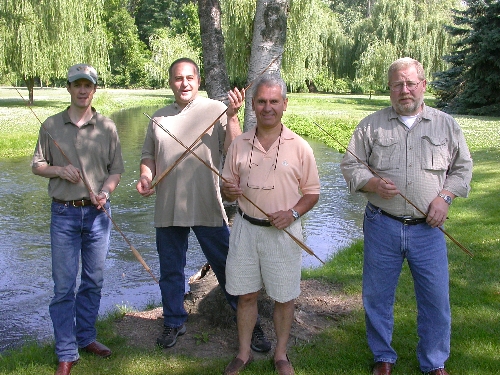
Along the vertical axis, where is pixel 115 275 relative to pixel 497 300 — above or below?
below

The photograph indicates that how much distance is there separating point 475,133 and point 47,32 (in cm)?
1859

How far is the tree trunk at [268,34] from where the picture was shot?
4621 millimetres

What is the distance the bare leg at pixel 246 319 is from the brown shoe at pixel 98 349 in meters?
0.96

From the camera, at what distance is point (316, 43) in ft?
103

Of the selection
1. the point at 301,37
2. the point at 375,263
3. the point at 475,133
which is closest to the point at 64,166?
the point at 375,263

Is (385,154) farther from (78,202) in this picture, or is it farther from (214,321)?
(78,202)

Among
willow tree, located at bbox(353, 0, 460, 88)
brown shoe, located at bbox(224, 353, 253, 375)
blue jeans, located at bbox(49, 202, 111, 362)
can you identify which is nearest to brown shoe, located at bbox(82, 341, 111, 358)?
blue jeans, located at bbox(49, 202, 111, 362)

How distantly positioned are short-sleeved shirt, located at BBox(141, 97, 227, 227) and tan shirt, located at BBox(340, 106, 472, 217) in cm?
100

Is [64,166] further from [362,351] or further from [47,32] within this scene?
[47,32]

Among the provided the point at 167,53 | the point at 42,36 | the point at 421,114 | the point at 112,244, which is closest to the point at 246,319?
the point at 421,114

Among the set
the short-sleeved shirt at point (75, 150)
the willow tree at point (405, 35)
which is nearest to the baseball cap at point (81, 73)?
the short-sleeved shirt at point (75, 150)

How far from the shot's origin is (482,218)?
795cm

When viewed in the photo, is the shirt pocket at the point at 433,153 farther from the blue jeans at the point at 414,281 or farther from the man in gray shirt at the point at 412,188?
the blue jeans at the point at 414,281

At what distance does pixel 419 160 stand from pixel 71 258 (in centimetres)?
230
